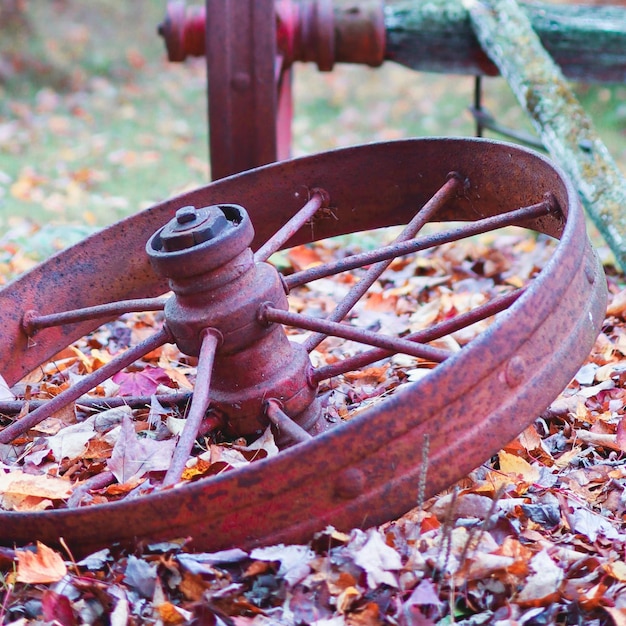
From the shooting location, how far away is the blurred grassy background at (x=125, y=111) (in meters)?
6.01

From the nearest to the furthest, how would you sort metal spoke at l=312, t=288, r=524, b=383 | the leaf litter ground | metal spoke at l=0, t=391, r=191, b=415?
the leaf litter ground < metal spoke at l=312, t=288, r=524, b=383 < metal spoke at l=0, t=391, r=191, b=415

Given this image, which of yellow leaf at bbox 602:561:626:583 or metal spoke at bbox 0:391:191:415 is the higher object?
yellow leaf at bbox 602:561:626:583

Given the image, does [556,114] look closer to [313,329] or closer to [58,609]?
[313,329]

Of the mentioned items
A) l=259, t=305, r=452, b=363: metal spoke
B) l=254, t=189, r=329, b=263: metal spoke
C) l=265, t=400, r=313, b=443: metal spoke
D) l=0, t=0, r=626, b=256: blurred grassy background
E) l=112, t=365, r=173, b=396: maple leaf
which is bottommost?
l=0, t=0, r=626, b=256: blurred grassy background

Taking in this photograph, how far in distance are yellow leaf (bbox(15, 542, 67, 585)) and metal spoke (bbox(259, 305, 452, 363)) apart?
2.49 feet

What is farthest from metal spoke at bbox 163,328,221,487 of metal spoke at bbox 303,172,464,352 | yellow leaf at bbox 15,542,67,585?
metal spoke at bbox 303,172,464,352

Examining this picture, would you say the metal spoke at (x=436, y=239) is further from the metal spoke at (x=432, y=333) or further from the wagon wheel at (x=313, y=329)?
the metal spoke at (x=432, y=333)

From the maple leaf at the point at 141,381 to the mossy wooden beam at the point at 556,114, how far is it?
1.63 m

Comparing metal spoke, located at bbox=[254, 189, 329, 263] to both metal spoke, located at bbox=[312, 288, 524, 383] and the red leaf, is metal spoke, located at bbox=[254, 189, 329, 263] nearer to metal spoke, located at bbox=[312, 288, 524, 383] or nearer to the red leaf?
metal spoke, located at bbox=[312, 288, 524, 383]

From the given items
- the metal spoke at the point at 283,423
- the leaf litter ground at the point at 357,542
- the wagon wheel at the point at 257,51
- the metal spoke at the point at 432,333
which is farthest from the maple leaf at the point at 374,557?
the wagon wheel at the point at 257,51

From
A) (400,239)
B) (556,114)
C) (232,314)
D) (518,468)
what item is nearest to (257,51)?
(556,114)

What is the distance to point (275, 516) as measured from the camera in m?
1.69

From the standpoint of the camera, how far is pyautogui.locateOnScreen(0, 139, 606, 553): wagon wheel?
5.50 ft

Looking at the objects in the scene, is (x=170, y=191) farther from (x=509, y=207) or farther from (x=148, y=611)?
(x=148, y=611)
